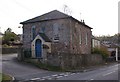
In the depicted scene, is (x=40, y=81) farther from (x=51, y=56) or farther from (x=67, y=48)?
(x=67, y=48)

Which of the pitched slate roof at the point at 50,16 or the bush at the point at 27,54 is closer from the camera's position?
the bush at the point at 27,54

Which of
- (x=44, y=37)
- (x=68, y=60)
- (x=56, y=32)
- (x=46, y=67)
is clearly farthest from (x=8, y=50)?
(x=46, y=67)

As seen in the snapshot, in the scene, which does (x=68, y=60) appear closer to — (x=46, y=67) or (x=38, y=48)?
(x=46, y=67)

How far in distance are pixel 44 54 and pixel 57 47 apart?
470 cm

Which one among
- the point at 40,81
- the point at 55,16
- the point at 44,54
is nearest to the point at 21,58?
the point at 44,54

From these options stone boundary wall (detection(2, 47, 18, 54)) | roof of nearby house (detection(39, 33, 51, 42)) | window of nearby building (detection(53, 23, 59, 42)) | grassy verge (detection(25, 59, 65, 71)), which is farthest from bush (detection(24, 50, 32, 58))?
stone boundary wall (detection(2, 47, 18, 54))

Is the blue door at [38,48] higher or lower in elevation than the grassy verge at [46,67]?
higher

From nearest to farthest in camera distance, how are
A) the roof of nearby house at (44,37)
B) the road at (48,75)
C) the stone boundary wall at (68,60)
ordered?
the road at (48,75) → the stone boundary wall at (68,60) → the roof of nearby house at (44,37)

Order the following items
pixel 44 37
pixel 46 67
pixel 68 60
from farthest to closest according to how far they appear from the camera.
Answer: pixel 44 37, pixel 68 60, pixel 46 67

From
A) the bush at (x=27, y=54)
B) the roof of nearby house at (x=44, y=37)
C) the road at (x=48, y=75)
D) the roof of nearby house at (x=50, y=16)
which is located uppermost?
the roof of nearby house at (x=50, y=16)

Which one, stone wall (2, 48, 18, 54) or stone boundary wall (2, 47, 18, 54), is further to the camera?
stone wall (2, 48, 18, 54)

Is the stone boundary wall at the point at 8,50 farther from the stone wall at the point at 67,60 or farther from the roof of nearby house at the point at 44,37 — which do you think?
the stone wall at the point at 67,60

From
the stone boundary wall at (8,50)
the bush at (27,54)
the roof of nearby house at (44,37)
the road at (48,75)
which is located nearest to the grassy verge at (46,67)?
the road at (48,75)

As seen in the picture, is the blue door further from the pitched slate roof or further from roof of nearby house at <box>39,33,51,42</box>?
the pitched slate roof
